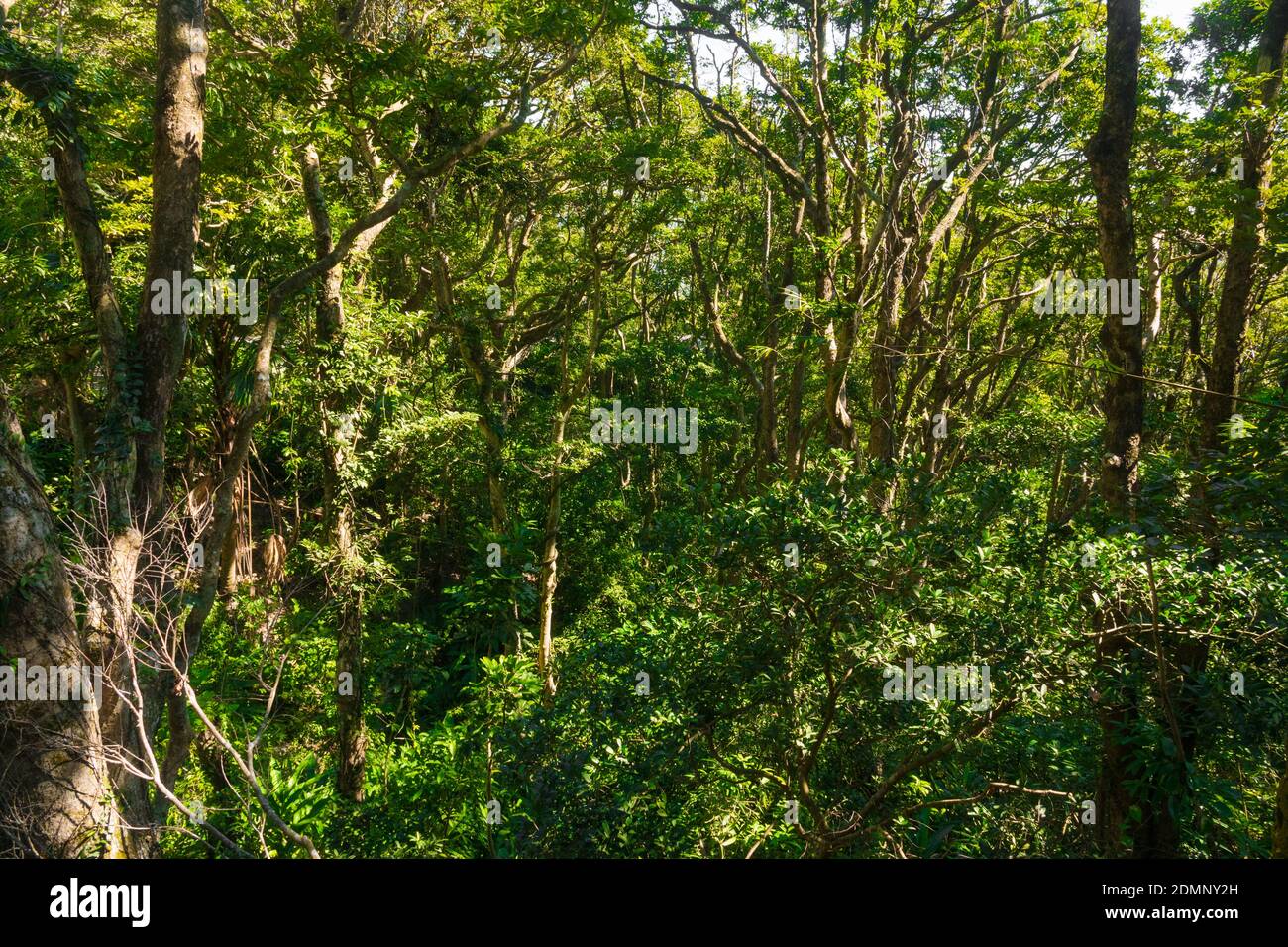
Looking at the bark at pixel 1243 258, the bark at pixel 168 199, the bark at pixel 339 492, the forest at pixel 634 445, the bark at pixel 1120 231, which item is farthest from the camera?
the bark at pixel 339 492

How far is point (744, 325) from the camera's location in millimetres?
15375

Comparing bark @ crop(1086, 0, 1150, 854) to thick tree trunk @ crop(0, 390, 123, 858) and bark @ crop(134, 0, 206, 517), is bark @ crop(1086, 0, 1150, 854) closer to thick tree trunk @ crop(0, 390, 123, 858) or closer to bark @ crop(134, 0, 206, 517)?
bark @ crop(134, 0, 206, 517)

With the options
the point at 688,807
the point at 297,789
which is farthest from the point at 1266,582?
the point at 297,789

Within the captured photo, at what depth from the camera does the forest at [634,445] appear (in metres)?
4.32

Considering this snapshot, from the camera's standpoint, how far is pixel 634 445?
15453mm

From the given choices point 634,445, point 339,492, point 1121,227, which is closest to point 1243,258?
point 1121,227

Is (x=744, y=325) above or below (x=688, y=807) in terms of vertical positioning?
above

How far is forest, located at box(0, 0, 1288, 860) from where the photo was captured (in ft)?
14.2

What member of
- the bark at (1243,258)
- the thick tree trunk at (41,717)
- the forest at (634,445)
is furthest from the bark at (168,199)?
the bark at (1243,258)

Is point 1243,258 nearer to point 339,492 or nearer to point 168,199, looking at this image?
point 168,199

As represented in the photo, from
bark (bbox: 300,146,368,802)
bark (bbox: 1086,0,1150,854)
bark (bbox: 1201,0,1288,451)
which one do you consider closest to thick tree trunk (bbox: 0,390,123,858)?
bark (bbox: 300,146,368,802)

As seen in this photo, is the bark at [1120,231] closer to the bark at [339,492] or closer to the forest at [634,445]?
the forest at [634,445]
